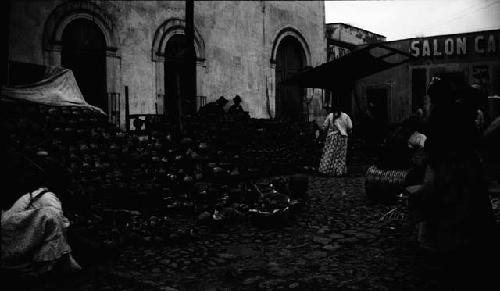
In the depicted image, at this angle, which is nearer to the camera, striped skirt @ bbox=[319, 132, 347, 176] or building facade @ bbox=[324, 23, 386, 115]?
striped skirt @ bbox=[319, 132, 347, 176]

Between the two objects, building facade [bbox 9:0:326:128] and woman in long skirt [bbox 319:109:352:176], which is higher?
building facade [bbox 9:0:326:128]

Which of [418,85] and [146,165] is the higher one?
[418,85]

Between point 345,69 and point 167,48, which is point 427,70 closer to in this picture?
point 345,69

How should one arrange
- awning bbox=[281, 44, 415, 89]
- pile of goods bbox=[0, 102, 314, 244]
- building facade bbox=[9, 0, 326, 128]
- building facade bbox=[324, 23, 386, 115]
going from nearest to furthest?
pile of goods bbox=[0, 102, 314, 244] → awning bbox=[281, 44, 415, 89] → building facade bbox=[9, 0, 326, 128] → building facade bbox=[324, 23, 386, 115]

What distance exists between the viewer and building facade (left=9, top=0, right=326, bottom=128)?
34.7 ft

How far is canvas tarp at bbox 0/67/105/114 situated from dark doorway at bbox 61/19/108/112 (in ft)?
6.10

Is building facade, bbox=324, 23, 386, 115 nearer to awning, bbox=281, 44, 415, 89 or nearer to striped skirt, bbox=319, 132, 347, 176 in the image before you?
awning, bbox=281, 44, 415, 89

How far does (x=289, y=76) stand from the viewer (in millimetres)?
17328

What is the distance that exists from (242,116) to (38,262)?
696 cm

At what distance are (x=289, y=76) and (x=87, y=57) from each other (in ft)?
28.6

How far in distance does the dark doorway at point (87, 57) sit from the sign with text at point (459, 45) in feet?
50.9

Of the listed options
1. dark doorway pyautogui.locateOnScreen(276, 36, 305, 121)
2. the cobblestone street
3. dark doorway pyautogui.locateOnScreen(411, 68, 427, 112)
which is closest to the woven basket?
the cobblestone street

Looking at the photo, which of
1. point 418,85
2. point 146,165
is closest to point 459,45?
point 418,85

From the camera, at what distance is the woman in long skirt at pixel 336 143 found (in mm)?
9805
